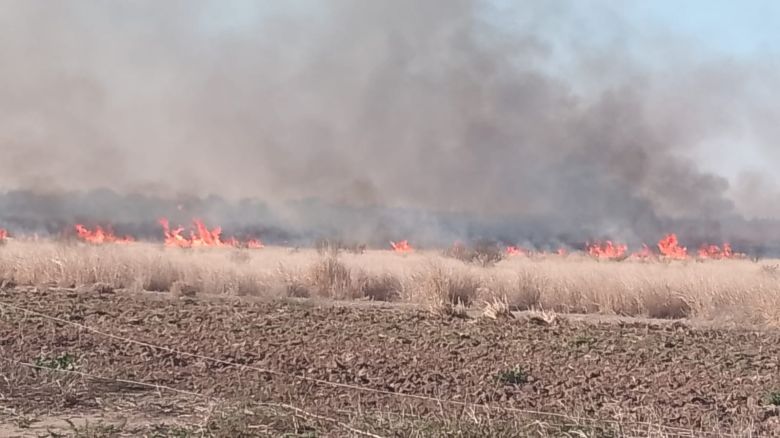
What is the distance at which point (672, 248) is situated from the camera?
38.7 metres

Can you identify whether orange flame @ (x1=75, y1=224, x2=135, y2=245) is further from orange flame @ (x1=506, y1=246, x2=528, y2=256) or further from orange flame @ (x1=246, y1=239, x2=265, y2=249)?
orange flame @ (x1=506, y1=246, x2=528, y2=256)

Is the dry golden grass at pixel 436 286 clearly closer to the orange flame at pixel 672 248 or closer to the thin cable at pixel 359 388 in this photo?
the thin cable at pixel 359 388

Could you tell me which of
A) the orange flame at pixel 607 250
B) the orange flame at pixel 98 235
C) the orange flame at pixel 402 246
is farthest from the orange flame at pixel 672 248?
the orange flame at pixel 98 235

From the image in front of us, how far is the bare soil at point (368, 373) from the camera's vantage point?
7398mm

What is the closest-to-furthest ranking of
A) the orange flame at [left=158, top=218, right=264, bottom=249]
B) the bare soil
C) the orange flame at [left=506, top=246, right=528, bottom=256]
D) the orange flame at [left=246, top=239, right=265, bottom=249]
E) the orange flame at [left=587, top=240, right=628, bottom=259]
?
the bare soil, the orange flame at [left=158, top=218, right=264, bottom=249], the orange flame at [left=587, top=240, right=628, bottom=259], the orange flame at [left=506, top=246, right=528, bottom=256], the orange flame at [left=246, top=239, right=265, bottom=249]

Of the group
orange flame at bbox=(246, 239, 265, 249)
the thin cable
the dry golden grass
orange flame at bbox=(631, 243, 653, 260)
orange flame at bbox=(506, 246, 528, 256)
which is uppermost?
orange flame at bbox=(246, 239, 265, 249)

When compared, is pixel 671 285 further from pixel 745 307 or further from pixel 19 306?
pixel 19 306

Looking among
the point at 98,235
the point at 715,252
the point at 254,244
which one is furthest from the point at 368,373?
the point at 254,244

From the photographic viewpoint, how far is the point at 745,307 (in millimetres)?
15617

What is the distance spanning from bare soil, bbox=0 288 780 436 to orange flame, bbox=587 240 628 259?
2520 centimetres

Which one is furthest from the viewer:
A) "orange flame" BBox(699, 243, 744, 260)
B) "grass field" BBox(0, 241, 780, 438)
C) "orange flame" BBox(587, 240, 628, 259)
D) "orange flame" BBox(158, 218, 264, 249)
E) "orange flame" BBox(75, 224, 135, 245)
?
"orange flame" BBox(699, 243, 744, 260)

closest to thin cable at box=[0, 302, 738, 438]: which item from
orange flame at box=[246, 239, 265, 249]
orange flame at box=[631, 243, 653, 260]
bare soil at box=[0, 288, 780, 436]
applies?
bare soil at box=[0, 288, 780, 436]

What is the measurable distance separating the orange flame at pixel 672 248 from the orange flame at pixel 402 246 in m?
11.3

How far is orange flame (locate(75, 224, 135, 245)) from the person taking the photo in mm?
33531
